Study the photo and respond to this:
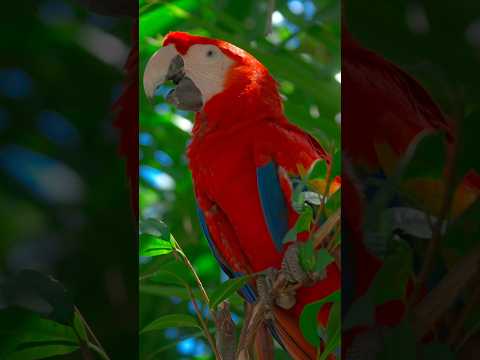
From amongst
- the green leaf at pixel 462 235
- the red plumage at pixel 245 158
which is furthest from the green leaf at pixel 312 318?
the green leaf at pixel 462 235

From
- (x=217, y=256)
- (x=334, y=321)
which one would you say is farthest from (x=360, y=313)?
(x=217, y=256)

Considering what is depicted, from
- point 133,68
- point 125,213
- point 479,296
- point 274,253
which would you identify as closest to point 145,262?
point 125,213

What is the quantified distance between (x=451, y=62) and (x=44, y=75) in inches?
28.5

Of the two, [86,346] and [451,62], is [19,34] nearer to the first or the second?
[86,346]

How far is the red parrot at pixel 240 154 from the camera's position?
1.27 metres

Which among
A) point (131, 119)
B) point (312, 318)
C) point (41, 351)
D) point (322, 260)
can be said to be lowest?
point (41, 351)

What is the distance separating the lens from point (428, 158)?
1291 mm

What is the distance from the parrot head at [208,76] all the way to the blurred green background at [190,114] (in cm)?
2

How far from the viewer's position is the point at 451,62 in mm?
1294

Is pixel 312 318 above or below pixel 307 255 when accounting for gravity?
below

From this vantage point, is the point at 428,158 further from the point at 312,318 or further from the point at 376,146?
the point at 312,318

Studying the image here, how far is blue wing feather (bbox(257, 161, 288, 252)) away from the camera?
4.15 feet

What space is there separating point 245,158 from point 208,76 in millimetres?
165

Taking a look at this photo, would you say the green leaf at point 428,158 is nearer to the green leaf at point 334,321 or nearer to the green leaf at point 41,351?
the green leaf at point 334,321
